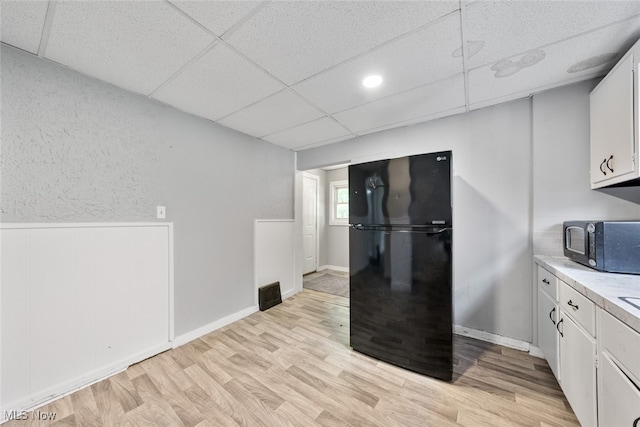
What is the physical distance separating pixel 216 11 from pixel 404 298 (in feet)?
7.31

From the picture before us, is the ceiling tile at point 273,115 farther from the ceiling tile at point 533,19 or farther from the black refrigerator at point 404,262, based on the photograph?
the ceiling tile at point 533,19

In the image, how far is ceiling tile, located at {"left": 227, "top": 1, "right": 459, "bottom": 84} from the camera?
45.6 inches

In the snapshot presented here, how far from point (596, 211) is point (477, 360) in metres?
1.55

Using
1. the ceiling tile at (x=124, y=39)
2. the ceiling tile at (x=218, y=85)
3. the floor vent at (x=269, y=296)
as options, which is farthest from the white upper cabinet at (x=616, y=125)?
the floor vent at (x=269, y=296)

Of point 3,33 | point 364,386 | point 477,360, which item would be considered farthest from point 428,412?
point 3,33

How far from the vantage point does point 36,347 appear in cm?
152

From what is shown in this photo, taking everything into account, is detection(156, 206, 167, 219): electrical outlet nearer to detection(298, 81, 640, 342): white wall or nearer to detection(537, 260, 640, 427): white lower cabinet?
detection(298, 81, 640, 342): white wall

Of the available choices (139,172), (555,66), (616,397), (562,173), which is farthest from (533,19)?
(139,172)

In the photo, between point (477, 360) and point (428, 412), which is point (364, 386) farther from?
point (477, 360)

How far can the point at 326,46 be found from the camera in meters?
1.42

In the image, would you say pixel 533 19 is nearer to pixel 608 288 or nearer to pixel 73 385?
pixel 608 288

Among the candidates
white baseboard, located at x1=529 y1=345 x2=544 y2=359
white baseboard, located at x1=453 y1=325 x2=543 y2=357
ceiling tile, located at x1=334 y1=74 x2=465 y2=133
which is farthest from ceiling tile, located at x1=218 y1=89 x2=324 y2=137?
white baseboard, located at x1=529 y1=345 x2=544 y2=359

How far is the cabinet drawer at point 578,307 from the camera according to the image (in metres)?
1.14

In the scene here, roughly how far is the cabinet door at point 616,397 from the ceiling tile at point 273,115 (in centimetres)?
246
